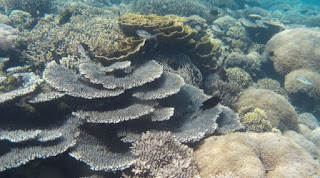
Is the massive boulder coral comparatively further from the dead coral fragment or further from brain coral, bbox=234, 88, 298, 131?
brain coral, bbox=234, 88, 298, 131

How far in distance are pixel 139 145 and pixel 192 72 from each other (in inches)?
106

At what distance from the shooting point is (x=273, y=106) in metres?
5.70

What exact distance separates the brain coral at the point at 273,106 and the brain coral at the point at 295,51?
3119 millimetres

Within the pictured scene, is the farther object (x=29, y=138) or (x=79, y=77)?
(x=79, y=77)

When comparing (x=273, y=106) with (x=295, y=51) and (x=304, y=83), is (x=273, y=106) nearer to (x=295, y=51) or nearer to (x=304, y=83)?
(x=304, y=83)

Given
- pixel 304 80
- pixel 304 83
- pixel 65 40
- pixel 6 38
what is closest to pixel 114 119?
pixel 65 40

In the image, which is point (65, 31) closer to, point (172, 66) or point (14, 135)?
point (172, 66)

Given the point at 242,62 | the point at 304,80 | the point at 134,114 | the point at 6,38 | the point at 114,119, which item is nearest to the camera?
the point at 114,119

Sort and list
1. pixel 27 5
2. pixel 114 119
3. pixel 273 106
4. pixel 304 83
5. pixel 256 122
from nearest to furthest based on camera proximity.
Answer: pixel 114 119 → pixel 256 122 → pixel 273 106 → pixel 304 83 → pixel 27 5

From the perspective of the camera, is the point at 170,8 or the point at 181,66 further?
the point at 170,8

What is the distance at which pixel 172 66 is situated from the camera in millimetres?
5145

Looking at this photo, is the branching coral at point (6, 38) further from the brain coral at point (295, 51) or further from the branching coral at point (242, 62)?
the brain coral at point (295, 51)

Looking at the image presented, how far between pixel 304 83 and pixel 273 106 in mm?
3010

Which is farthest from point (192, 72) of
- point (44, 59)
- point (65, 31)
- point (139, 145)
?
point (65, 31)
